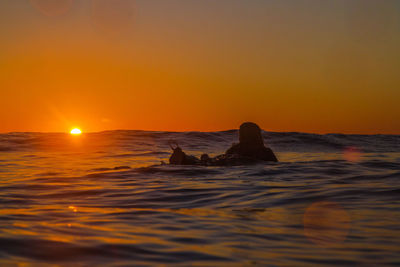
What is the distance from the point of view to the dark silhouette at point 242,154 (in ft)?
43.1

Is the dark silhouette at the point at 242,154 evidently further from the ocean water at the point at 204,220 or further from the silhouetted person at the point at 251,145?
the ocean water at the point at 204,220

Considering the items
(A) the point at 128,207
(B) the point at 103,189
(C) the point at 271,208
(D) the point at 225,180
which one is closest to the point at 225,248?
(C) the point at 271,208

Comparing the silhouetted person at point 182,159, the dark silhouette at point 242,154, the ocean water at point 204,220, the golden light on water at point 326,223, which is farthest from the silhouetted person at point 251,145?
the golden light on water at point 326,223

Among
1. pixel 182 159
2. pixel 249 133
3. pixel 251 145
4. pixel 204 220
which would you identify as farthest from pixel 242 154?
pixel 204 220

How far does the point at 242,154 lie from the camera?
13633 mm

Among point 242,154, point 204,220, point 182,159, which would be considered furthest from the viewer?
point 242,154

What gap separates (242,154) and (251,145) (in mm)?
412

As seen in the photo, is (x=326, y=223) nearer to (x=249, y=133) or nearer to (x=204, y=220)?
(x=204, y=220)

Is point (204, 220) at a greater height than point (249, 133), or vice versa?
point (249, 133)

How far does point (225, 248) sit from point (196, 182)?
212 inches

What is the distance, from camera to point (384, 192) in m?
7.53

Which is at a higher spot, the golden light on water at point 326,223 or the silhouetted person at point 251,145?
the silhouetted person at point 251,145

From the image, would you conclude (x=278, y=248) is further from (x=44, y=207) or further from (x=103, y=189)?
(x=103, y=189)

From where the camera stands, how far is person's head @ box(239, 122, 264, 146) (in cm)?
1336
